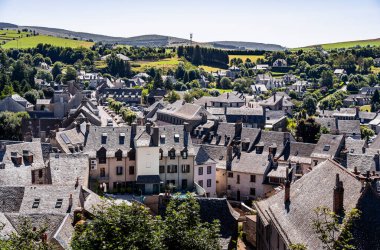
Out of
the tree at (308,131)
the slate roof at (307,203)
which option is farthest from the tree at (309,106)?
the slate roof at (307,203)

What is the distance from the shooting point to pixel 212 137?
87812mm

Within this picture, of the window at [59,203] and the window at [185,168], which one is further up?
the window at [59,203]

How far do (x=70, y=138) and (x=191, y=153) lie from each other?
16.2 m

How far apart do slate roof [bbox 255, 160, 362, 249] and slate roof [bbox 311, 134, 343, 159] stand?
33.9 m

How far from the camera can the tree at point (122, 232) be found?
25.8 meters

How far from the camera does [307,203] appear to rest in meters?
36.7

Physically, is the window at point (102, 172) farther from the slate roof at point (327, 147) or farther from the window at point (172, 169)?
the slate roof at point (327, 147)

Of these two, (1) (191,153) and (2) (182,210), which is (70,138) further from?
(2) (182,210)

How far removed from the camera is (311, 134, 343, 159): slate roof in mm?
74812

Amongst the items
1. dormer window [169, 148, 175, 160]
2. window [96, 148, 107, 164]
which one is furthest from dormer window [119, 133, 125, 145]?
dormer window [169, 148, 175, 160]

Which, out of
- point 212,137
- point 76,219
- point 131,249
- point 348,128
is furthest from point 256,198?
point 348,128

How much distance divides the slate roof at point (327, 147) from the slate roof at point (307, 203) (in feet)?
111

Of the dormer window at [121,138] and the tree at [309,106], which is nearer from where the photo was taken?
the dormer window at [121,138]

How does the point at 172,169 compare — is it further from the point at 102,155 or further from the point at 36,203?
the point at 36,203
